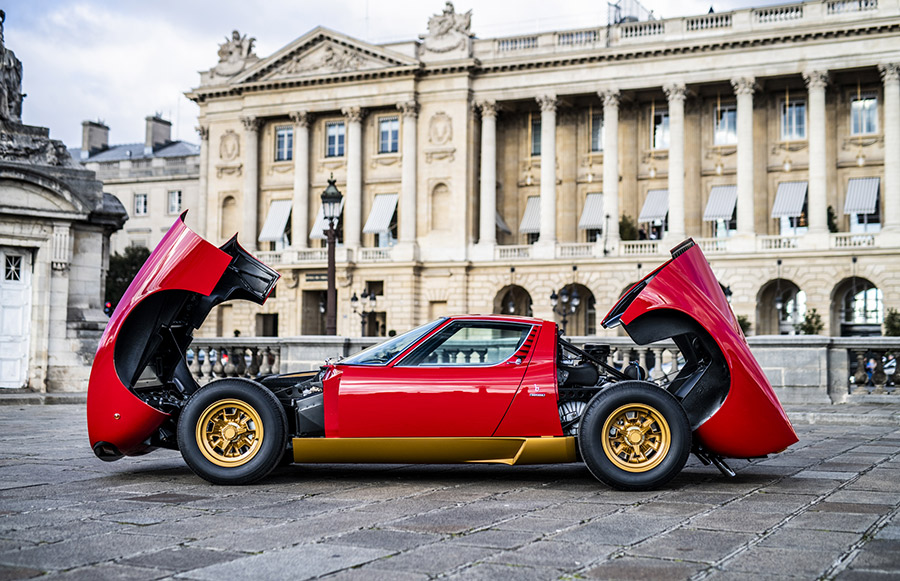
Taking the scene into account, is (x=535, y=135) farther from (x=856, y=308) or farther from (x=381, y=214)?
(x=856, y=308)

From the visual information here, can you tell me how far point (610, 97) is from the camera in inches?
2047

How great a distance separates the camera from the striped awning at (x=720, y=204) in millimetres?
50969

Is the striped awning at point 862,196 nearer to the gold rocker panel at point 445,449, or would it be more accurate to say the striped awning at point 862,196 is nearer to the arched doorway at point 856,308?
the arched doorway at point 856,308

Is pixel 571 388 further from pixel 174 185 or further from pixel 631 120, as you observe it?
pixel 174 185

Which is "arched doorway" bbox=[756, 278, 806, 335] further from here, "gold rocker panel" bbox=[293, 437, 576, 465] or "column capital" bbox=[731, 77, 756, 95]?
"gold rocker panel" bbox=[293, 437, 576, 465]

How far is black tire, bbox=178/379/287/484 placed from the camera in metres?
7.70

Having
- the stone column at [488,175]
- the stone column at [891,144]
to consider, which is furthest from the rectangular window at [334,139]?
the stone column at [891,144]

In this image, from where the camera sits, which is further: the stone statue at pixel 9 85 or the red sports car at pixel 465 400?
the stone statue at pixel 9 85

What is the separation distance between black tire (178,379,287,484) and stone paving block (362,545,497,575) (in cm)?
272

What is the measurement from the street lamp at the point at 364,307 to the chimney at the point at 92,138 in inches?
1462

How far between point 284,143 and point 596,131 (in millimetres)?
18524

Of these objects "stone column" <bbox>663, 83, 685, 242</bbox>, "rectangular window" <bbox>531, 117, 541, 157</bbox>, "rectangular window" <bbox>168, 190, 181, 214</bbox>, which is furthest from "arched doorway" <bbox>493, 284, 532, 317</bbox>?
"rectangular window" <bbox>168, 190, 181, 214</bbox>

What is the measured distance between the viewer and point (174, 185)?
7219 cm

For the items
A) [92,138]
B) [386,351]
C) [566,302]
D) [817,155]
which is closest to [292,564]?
[386,351]
